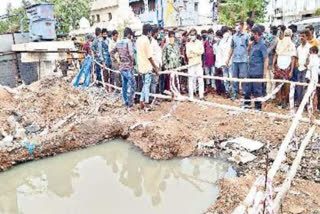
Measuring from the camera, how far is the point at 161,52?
9078 mm

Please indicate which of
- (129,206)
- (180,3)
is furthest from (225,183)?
(180,3)

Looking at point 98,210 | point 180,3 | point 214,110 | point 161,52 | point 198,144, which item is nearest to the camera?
point 98,210

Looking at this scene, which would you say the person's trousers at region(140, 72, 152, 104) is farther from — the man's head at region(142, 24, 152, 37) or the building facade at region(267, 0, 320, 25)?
the building facade at region(267, 0, 320, 25)

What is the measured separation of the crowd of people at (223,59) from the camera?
736cm

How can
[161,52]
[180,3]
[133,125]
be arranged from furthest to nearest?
[180,3] → [161,52] → [133,125]

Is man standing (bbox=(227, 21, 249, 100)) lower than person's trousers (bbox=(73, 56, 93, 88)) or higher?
higher

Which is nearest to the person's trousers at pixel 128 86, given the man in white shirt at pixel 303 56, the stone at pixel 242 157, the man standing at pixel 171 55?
the man standing at pixel 171 55

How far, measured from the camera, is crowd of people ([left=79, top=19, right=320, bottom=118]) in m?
7.36

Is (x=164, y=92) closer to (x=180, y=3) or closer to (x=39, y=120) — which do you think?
(x=39, y=120)

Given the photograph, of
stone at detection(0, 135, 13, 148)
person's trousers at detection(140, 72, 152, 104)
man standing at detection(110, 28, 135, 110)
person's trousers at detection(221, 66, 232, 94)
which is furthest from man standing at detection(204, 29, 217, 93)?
stone at detection(0, 135, 13, 148)

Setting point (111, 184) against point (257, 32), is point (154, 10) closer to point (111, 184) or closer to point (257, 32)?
point (257, 32)

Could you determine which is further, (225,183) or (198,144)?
(198,144)

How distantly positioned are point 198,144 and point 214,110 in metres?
1.80

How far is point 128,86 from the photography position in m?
8.27
